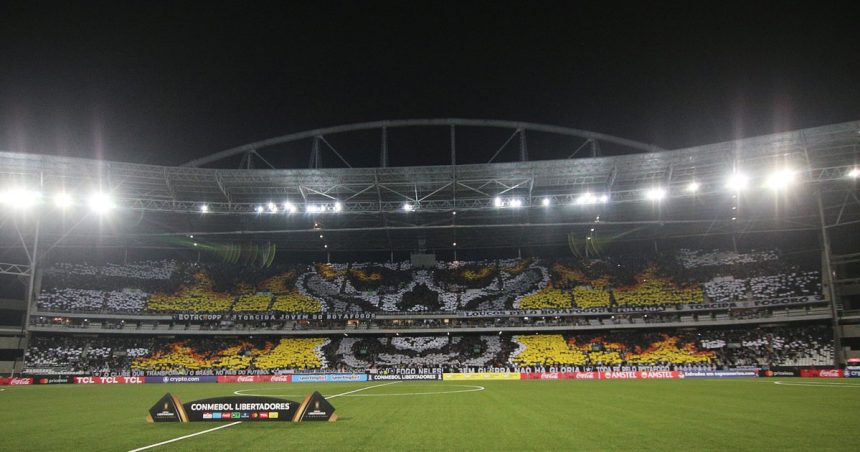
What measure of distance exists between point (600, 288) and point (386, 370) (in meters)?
21.6

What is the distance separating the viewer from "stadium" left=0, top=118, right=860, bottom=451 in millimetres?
34344

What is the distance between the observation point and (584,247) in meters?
53.0

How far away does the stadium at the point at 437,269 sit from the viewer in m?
34.3

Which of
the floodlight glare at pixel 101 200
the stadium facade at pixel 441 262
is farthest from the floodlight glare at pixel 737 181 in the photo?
the floodlight glare at pixel 101 200

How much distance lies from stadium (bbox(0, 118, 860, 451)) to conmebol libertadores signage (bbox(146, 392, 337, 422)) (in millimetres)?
16555

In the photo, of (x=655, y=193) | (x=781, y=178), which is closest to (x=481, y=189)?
(x=655, y=193)

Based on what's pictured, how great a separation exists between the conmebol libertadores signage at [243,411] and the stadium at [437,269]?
16555mm

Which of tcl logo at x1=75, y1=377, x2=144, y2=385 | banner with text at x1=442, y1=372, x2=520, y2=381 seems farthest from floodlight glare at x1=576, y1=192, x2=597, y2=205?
tcl logo at x1=75, y1=377, x2=144, y2=385

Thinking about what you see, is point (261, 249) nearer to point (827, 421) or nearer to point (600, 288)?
point (600, 288)

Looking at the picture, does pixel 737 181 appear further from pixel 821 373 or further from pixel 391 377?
pixel 391 377

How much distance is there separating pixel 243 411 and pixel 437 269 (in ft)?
146

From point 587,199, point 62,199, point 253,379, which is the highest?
point 62,199

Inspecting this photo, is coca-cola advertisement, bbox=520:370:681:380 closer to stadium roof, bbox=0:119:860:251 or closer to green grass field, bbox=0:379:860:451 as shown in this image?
stadium roof, bbox=0:119:860:251

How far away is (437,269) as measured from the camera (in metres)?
55.0
